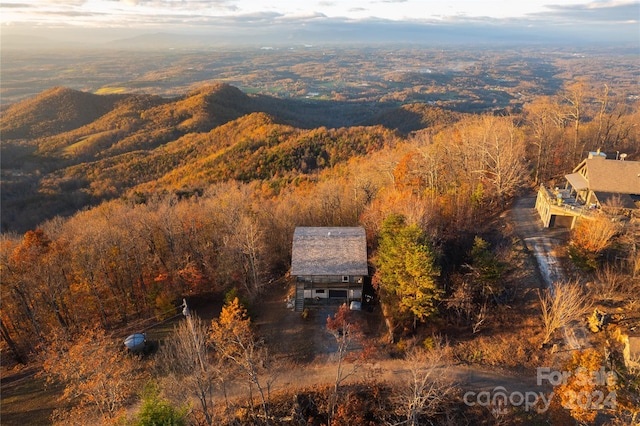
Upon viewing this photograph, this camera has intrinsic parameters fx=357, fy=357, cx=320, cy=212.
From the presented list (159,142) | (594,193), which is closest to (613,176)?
(594,193)

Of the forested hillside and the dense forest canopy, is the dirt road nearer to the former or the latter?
the forested hillside

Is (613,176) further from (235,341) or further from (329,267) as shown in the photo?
(235,341)

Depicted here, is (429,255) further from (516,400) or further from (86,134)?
(86,134)

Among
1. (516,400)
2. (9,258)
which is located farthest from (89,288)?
(516,400)

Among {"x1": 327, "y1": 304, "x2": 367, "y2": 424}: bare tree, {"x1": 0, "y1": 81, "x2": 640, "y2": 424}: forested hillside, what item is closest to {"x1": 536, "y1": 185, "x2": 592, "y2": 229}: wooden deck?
{"x1": 0, "y1": 81, "x2": 640, "y2": 424}: forested hillside

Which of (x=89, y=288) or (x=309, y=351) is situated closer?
(x=309, y=351)

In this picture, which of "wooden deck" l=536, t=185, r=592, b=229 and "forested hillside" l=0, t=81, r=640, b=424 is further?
"wooden deck" l=536, t=185, r=592, b=229

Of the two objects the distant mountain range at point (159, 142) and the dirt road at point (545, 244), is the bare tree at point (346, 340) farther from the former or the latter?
the distant mountain range at point (159, 142)

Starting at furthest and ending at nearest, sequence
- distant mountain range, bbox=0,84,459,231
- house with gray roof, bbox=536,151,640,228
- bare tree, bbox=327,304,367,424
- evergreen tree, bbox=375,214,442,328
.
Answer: distant mountain range, bbox=0,84,459,231, house with gray roof, bbox=536,151,640,228, bare tree, bbox=327,304,367,424, evergreen tree, bbox=375,214,442,328
